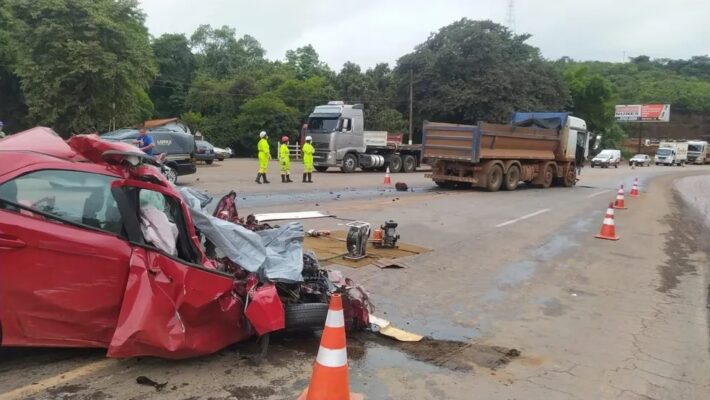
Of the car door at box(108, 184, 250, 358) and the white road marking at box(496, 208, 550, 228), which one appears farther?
the white road marking at box(496, 208, 550, 228)

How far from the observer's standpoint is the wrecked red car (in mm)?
3523

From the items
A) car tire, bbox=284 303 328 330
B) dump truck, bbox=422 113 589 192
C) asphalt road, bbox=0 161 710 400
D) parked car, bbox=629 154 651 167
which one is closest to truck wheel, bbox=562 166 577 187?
dump truck, bbox=422 113 589 192

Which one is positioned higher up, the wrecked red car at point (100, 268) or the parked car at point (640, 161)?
the wrecked red car at point (100, 268)

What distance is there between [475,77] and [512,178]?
1176 inches

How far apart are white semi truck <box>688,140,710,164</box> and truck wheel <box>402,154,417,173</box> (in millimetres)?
55687

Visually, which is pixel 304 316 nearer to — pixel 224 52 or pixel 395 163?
pixel 395 163

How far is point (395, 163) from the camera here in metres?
30.8

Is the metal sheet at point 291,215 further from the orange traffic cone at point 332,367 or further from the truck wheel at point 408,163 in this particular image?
the truck wheel at point 408,163

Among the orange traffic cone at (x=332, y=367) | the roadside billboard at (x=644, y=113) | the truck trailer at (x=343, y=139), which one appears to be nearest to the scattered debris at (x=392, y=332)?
the orange traffic cone at (x=332, y=367)

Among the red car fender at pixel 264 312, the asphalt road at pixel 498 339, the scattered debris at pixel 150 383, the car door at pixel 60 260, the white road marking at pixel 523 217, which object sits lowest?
the white road marking at pixel 523 217

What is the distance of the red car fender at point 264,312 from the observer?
13.0 ft

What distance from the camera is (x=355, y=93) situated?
55500mm

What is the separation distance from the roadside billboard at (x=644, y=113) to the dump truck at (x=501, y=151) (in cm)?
7129

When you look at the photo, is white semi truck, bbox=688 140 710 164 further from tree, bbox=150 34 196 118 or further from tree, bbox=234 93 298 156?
tree, bbox=150 34 196 118
